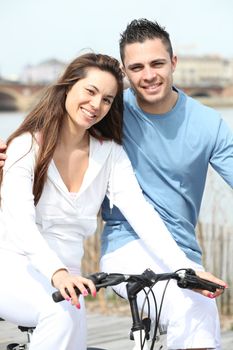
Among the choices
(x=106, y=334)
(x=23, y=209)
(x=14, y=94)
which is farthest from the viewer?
(x=14, y=94)

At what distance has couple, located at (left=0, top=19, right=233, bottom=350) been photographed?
2.90 meters

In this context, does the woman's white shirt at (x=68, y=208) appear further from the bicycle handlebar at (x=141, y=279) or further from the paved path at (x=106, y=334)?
the paved path at (x=106, y=334)

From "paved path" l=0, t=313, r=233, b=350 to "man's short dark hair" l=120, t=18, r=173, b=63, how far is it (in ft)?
7.34

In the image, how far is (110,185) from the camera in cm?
327

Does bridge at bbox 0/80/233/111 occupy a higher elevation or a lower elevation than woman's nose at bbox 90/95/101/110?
higher

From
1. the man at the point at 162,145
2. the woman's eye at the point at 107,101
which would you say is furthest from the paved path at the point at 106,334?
the woman's eye at the point at 107,101

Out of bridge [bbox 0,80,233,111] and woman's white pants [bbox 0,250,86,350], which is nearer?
woman's white pants [bbox 0,250,86,350]

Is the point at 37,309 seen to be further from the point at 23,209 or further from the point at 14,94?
the point at 14,94

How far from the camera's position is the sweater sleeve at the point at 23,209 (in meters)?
2.82

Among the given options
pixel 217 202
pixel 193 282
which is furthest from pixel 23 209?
pixel 217 202

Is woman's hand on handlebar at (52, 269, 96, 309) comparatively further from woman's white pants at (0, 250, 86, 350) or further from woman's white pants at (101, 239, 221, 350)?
woman's white pants at (101, 239, 221, 350)

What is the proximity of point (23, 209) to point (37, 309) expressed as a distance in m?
0.33

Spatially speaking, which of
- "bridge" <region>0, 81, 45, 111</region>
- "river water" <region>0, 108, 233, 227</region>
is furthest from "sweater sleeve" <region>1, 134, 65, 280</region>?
"bridge" <region>0, 81, 45, 111</region>

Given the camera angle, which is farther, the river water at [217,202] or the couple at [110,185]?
the river water at [217,202]
